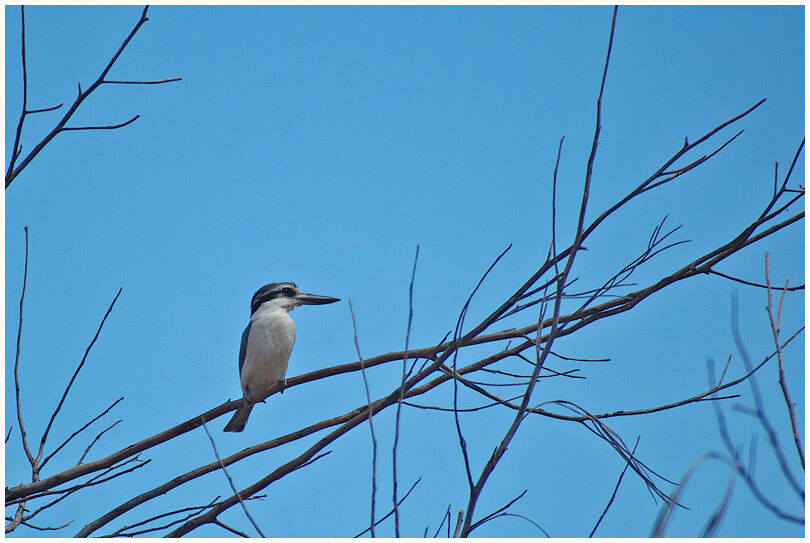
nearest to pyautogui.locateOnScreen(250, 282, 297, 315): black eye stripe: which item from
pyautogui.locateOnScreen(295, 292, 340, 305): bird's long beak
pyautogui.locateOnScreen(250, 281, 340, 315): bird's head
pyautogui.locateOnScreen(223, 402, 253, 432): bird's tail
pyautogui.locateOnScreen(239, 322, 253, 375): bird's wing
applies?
pyautogui.locateOnScreen(250, 281, 340, 315): bird's head

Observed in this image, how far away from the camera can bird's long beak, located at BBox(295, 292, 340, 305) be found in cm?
739

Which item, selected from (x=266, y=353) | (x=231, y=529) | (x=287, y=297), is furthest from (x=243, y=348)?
(x=231, y=529)

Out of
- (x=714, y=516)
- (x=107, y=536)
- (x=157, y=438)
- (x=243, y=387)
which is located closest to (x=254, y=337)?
(x=243, y=387)

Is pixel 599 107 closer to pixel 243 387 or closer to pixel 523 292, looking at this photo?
pixel 523 292

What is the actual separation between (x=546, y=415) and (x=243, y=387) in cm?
405

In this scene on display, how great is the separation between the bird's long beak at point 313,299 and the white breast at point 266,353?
0.35 meters

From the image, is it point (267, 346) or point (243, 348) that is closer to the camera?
point (267, 346)

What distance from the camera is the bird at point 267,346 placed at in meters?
6.82

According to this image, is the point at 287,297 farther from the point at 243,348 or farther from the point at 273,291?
the point at 243,348

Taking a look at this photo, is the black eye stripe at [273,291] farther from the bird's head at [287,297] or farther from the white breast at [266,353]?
the white breast at [266,353]

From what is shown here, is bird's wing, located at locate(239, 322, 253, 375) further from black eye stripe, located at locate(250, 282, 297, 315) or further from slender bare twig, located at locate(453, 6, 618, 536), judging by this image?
slender bare twig, located at locate(453, 6, 618, 536)

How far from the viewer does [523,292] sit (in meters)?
2.86

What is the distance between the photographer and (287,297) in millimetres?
7402

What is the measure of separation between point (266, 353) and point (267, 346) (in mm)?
60
